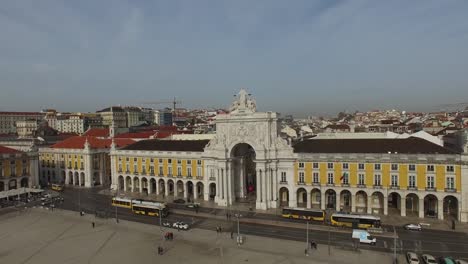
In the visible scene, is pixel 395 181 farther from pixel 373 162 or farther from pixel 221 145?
pixel 221 145

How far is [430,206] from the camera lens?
6272 centimetres

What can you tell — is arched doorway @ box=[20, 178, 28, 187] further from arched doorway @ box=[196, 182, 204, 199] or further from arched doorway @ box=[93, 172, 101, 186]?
arched doorway @ box=[196, 182, 204, 199]

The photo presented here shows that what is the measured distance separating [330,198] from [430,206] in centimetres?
1607

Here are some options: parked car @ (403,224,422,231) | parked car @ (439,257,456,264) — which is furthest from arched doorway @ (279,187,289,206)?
parked car @ (439,257,456,264)

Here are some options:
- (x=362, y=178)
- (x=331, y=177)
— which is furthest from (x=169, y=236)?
(x=362, y=178)

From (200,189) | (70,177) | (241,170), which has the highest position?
(241,170)

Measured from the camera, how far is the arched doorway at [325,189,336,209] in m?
67.6

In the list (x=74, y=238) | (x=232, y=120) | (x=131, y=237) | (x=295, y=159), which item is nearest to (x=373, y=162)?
(x=295, y=159)

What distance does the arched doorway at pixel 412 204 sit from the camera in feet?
205

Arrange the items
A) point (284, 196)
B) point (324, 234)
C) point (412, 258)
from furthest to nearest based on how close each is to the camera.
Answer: point (284, 196)
point (324, 234)
point (412, 258)

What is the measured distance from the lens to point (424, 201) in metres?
62.2

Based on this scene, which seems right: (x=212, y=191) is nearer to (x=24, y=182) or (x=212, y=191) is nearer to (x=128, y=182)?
(x=128, y=182)

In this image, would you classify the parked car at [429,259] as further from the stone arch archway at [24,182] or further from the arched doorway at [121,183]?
the stone arch archway at [24,182]

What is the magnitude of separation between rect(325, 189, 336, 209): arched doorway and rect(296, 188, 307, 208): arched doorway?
13.3 ft
